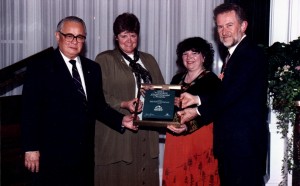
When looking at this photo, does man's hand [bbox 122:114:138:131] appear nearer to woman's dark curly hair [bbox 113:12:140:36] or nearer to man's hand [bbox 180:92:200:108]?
man's hand [bbox 180:92:200:108]

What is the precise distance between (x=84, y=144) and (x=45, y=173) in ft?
1.26

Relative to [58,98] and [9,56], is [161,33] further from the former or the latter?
[58,98]

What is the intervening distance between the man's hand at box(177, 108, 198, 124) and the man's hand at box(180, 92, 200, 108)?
0.05 m

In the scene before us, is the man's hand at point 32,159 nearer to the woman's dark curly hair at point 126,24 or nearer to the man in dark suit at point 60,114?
the man in dark suit at point 60,114

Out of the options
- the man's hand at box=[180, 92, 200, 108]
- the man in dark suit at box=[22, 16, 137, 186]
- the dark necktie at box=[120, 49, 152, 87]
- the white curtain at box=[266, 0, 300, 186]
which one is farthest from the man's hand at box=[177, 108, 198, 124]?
the white curtain at box=[266, 0, 300, 186]

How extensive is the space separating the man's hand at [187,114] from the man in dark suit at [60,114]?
A: 2.55 feet

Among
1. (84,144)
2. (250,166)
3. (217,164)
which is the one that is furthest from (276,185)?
(84,144)

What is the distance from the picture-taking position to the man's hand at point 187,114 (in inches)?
138

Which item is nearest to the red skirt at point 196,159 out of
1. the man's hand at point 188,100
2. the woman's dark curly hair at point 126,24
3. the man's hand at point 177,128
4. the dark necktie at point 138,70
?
the man's hand at point 177,128

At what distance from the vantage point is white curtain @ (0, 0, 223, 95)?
Result: 5766 mm

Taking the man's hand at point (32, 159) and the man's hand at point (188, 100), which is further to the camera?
the man's hand at point (188, 100)

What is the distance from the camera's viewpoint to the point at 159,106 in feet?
11.5

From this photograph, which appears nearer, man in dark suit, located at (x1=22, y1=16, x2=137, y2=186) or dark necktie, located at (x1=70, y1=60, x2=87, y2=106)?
man in dark suit, located at (x1=22, y1=16, x2=137, y2=186)

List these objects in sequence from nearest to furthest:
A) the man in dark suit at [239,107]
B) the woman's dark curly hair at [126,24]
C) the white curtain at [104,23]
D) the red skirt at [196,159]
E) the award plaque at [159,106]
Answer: the man in dark suit at [239,107]
the award plaque at [159,106]
the red skirt at [196,159]
the woman's dark curly hair at [126,24]
the white curtain at [104,23]
